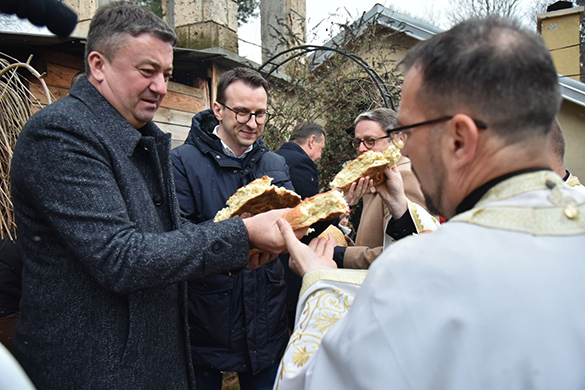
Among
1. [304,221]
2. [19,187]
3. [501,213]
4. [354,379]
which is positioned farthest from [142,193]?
[501,213]

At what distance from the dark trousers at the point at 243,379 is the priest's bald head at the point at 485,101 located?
1959mm

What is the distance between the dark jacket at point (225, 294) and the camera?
8.64 ft

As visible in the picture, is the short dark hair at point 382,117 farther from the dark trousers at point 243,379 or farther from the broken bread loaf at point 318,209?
the dark trousers at point 243,379

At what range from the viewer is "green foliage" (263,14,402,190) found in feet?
26.6

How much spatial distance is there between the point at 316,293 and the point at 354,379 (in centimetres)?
47

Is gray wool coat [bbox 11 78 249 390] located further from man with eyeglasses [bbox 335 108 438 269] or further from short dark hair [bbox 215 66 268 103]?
short dark hair [bbox 215 66 268 103]

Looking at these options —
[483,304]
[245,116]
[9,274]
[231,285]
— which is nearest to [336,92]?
[245,116]

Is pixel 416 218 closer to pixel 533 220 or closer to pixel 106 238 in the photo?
pixel 533 220

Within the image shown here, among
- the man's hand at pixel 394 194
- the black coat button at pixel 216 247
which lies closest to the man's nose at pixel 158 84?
the black coat button at pixel 216 247

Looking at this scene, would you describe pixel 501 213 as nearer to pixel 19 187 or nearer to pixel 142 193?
pixel 142 193

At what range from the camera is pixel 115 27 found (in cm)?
188

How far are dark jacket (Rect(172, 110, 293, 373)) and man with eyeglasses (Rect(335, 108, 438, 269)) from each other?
2.08ft

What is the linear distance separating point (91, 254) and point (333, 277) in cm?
86

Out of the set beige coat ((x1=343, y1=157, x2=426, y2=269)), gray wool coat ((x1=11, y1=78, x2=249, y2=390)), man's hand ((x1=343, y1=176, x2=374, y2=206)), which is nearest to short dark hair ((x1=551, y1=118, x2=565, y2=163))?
beige coat ((x1=343, y1=157, x2=426, y2=269))
